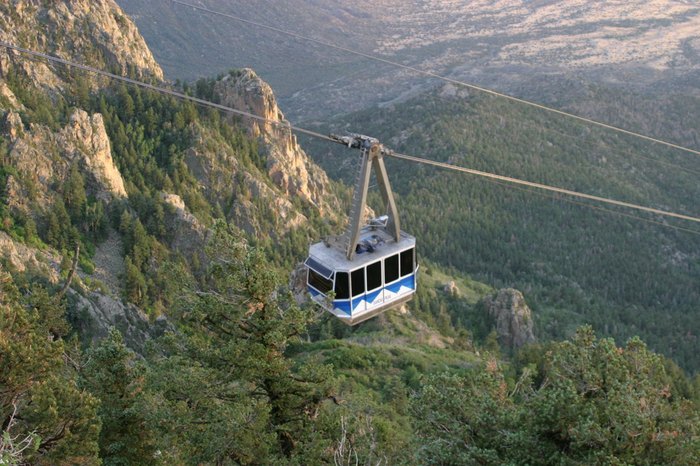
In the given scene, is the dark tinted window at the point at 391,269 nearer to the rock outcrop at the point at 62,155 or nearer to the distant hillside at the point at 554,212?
the rock outcrop at the point at 62,155

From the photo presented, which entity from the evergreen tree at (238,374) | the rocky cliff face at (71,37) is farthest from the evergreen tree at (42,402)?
the rocky cliff face at (71,37)

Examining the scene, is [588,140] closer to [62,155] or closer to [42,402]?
[62,155]

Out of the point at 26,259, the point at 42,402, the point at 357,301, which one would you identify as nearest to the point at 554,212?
the point at 26,259

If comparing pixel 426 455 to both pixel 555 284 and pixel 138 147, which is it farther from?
pixel 555 284

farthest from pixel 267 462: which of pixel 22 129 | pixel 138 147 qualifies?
pixel 138 147

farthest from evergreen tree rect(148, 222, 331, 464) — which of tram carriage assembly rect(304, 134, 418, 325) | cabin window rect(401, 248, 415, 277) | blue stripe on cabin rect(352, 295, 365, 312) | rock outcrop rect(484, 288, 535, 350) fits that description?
rock outcrop rect(484, 288, 535, 350)

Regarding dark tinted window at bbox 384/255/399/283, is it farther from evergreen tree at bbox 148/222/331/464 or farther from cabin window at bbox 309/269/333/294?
evergreen tree at bbox 148/222/331/464
